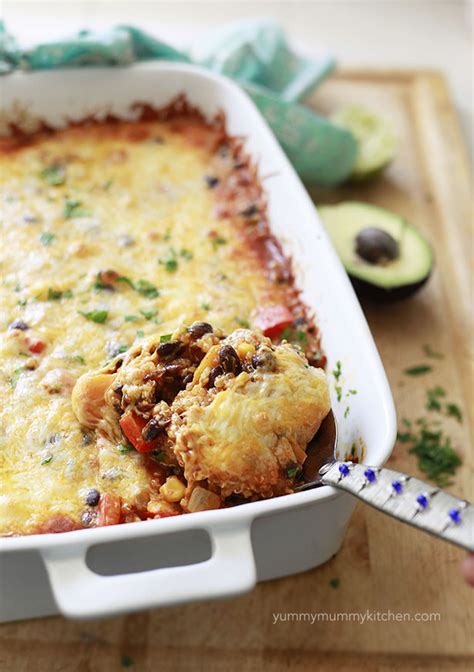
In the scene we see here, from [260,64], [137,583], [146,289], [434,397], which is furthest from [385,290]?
[137,583]

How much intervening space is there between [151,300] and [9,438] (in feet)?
2.75

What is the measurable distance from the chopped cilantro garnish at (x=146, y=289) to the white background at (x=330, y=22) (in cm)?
310

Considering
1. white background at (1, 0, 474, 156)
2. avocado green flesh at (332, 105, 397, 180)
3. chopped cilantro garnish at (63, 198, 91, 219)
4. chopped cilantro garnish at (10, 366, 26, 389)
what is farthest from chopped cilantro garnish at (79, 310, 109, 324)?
white background at (1, 0, 474, 156)

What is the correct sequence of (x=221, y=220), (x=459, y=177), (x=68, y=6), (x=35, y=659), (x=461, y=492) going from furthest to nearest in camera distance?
(x=68, y=6)
(x=459, y=177)
(x=221, y=220)
(x=461, y=492)
(x=35, y=659)

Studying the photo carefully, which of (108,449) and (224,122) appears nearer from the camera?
(108,449)

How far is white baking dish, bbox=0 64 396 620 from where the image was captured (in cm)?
201

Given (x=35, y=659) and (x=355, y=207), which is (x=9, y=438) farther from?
(x=355, y=207)

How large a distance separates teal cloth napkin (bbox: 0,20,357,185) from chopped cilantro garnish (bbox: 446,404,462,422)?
62.6 inches

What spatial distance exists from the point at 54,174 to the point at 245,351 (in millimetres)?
1773

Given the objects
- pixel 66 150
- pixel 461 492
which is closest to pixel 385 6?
pixel 66 150

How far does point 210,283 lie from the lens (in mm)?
3223

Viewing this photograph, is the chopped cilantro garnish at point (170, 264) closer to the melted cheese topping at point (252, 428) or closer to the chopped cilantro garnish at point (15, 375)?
the chopped cilantro garnish at point (15, 375)

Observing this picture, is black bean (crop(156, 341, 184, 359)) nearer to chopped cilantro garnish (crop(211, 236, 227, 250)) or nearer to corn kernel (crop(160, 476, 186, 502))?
corn kernel (crop(160, 476, 186, 502))

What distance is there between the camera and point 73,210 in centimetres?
358
